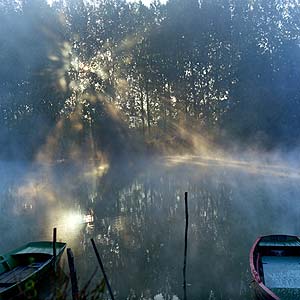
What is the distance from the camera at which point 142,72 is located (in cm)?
4309

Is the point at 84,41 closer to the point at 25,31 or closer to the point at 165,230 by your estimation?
the point at 25,31

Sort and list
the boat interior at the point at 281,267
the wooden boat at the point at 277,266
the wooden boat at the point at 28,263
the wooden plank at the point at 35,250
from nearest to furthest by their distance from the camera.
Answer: the wooden boat at the point at 277,266 < the boat interior at the point at 281,267 < the wooden boat at the point at 28,263 < the wooden plank at the point at 35,250

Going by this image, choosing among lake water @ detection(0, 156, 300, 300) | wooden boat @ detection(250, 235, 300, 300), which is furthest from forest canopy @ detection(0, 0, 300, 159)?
wooden boat @ detection(250, 235, 300, 300)

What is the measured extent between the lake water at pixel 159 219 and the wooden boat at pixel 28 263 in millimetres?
1251

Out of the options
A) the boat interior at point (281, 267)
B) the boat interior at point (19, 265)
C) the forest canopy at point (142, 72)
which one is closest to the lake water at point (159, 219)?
→ the boat interior at point (281, 267)

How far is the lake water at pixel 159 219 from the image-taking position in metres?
11.8

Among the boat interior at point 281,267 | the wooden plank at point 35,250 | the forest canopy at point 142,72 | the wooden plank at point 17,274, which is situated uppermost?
the forest canopy at point 142,72

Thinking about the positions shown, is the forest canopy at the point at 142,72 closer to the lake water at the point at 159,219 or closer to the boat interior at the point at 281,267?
the lake water at the point at 159,219

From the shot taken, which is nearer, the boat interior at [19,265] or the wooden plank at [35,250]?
the boat interior at [19,265]

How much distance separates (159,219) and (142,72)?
2792 cm

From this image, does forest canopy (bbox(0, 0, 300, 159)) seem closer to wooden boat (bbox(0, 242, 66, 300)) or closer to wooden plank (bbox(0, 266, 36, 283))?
wooden boat (bbox(0, 242, 66, 300))

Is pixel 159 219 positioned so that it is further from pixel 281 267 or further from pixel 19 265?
pixel 281 267

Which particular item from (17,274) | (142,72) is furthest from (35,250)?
(142,72)

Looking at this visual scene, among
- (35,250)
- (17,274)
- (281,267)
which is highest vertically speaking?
(35,250)
